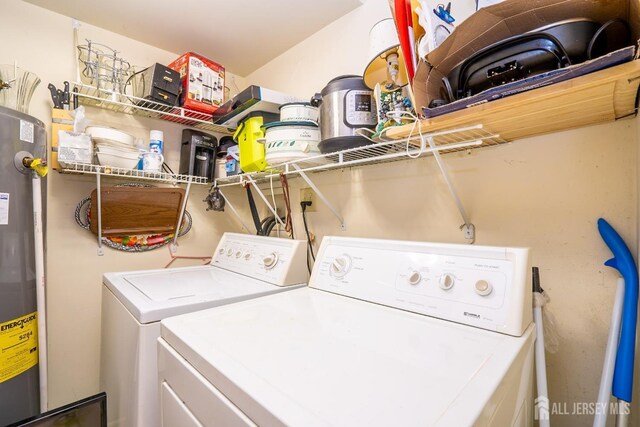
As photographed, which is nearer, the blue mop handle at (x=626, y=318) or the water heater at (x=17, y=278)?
the blue mop handle at (x=626, y=318)

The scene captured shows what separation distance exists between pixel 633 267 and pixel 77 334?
2499 mm

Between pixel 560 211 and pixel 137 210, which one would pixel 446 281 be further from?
pixel 137 210

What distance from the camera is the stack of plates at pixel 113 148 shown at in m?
1.52

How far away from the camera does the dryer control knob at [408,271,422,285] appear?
925mm

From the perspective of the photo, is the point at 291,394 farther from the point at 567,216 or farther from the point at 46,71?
the point at 46,71

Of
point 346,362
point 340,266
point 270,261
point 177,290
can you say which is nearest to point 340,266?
point 340,266

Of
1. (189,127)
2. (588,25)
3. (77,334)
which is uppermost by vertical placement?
(189,127)

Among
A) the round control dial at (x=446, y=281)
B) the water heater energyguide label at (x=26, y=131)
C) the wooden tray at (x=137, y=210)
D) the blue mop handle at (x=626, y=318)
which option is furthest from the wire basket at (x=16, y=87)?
the blue mop handle at (x=626, y=318)

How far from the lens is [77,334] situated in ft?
5.51

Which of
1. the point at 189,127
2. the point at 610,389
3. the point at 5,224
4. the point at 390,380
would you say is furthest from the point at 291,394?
the point at 189,127

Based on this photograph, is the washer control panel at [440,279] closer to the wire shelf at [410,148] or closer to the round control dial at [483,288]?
the round control dial at [483,288]

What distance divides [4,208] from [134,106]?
83 cm

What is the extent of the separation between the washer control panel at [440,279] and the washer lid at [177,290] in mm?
353

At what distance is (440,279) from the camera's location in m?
0.88
